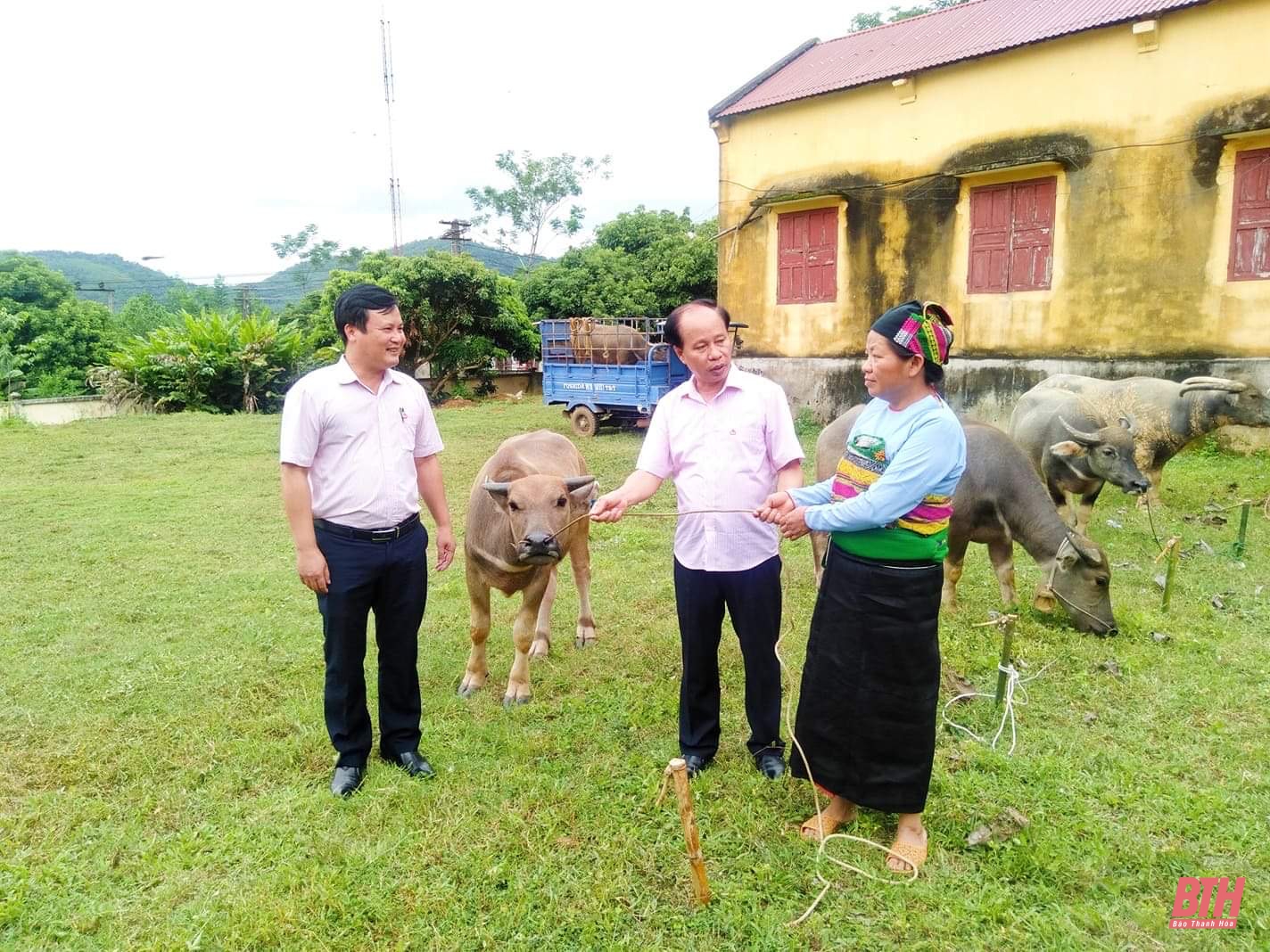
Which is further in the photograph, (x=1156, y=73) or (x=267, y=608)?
(x=1156, y=73)

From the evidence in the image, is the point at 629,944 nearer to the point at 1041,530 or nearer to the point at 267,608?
the point at 1041,530

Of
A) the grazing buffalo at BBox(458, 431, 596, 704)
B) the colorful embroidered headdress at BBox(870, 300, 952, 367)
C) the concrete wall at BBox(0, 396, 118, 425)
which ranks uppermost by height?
the colorful embroidered headdress at BBox(870, 300, 952, 367)

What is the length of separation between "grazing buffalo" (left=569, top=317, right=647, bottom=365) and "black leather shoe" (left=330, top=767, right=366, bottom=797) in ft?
35.1

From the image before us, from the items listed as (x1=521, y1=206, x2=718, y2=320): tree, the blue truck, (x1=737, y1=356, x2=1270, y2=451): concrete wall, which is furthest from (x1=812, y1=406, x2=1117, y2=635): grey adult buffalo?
(x1=521, y1=206, x2=718, y2=320): tree

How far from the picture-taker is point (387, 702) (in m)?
3.52

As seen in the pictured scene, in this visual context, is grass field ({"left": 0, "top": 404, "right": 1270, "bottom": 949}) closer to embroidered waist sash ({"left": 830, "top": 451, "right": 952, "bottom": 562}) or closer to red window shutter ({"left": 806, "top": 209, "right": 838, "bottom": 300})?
embroidered waist sash ({"left": 830, "top": 451, "right": 952, "bottom": 562})

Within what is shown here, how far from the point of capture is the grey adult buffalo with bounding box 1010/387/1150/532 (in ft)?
21.0

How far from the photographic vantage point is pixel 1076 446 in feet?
20.9

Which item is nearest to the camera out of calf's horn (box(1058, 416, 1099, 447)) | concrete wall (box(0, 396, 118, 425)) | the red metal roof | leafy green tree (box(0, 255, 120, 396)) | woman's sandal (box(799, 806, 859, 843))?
woman's sandal (box(799, 806, 859, 843))

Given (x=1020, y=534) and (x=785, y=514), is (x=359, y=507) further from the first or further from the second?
(x=1020, y=534)

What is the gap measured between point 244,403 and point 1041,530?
19095 millimetres

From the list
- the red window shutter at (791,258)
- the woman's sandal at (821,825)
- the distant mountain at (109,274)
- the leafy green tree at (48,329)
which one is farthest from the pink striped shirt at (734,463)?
the distant mountain at (109,274)

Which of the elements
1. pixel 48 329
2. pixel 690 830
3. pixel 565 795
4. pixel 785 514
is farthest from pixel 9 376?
pixel 690 830

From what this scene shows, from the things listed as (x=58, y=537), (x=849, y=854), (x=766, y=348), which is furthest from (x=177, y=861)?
(x=766, y=348)
